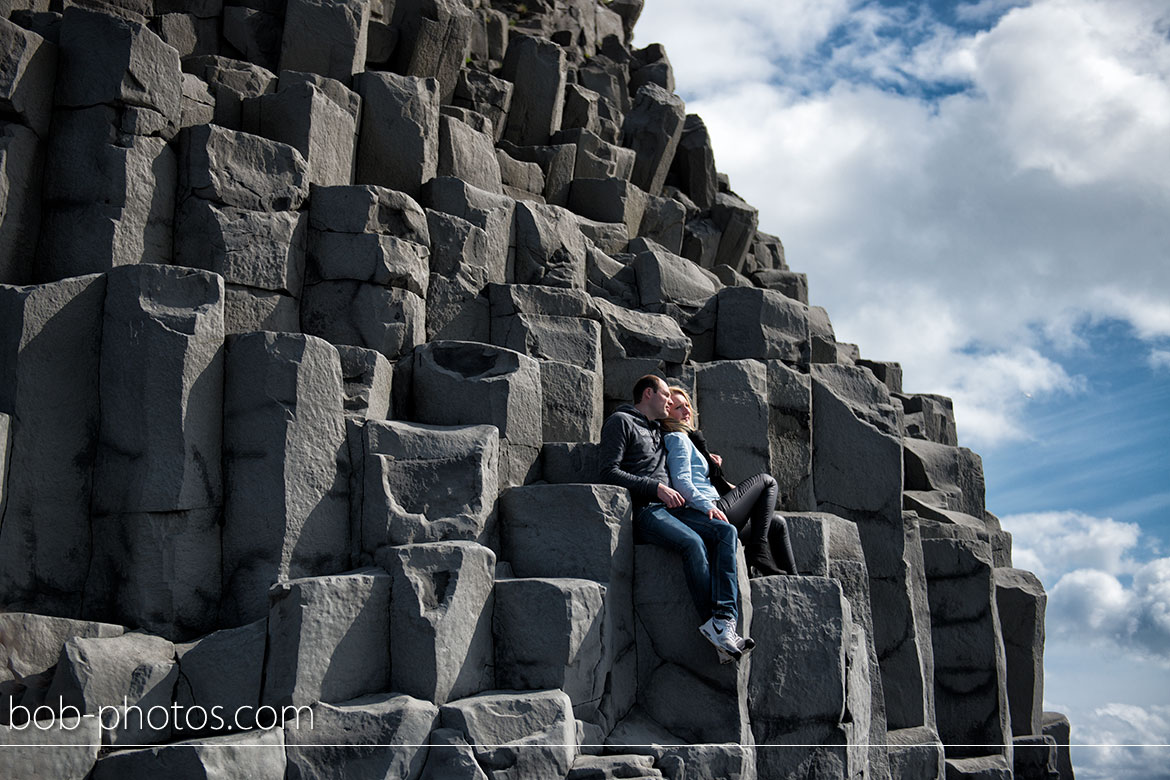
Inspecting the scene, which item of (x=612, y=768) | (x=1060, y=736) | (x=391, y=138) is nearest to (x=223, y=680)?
(x=612, y=768)

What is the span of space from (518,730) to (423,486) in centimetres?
191

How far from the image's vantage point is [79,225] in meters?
8.52

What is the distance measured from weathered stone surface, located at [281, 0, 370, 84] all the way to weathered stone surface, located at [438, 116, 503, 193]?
1.33 metres

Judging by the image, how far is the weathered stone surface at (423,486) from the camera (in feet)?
24.2

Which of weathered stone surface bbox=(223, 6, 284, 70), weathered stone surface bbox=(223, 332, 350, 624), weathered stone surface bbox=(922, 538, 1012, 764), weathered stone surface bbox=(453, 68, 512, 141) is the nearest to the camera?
weathered stone surface bbox=(223, 332, 350, 624)

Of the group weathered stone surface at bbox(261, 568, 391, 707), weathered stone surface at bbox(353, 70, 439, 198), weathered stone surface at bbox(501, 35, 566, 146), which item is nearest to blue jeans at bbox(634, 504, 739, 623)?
weathered stone surface at bbox(261, 568, 391, 707)

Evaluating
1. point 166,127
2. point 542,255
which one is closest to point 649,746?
point 542,255

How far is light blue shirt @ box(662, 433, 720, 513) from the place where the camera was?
751cm

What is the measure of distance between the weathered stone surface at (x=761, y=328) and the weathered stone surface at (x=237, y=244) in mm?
4467

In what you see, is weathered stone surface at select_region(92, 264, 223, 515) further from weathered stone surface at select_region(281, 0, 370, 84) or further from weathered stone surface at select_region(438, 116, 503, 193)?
weathered stone surface at select_region(281, 0, 370, 84)

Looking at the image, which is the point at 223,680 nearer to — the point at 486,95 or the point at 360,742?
the point at 360,742

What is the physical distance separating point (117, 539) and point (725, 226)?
11102 mm

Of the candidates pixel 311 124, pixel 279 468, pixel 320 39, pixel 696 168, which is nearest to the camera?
pixel 279 468

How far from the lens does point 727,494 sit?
8.00m
